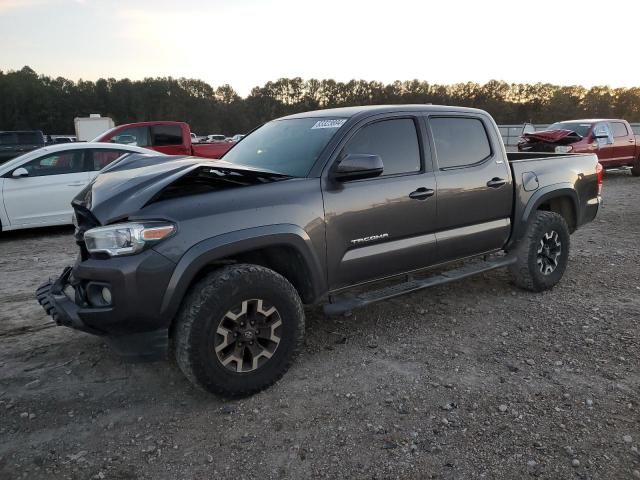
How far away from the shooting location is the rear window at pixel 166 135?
1182cm

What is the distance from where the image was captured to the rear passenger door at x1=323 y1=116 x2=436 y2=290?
11.5 ft

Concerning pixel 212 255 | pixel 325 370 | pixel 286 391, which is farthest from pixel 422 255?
pixel 212 255

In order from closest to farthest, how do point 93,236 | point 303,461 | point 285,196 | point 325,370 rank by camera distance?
point 303,461, point 93,236, point 285,196, point 325,370

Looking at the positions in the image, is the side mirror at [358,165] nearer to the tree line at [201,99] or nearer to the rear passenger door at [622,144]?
the rear passenger door at [622,144]

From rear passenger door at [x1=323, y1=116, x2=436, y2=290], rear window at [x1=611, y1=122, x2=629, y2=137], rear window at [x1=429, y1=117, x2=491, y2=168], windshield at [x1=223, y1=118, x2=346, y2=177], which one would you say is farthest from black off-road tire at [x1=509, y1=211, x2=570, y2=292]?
rear window at [x1=611, y1=122, x2=629, y2=137]

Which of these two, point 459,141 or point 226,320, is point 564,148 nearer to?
point 459,141

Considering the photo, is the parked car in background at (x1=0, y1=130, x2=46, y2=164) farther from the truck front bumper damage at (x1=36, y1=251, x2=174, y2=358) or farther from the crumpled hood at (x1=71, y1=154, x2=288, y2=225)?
the truck front bumper damage at (x1=36, y1=251, x2=174, y2=358)

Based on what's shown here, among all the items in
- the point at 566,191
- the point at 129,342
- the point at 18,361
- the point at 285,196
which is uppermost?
the point at 285,196

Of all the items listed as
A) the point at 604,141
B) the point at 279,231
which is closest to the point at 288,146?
the point at 279,231

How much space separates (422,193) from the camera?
12.9 ft

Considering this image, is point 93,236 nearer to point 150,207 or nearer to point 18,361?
point 150,207

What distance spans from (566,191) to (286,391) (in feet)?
12.2

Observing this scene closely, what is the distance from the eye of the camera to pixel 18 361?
3.67m

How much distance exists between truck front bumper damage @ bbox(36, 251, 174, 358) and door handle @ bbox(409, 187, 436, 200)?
196cm
